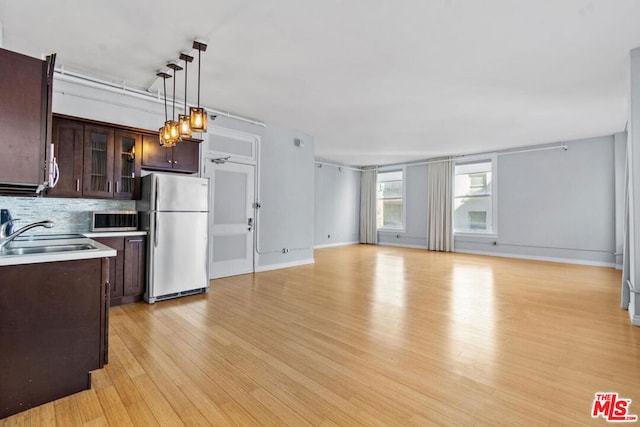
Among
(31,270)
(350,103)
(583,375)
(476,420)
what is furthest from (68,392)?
(350,103)

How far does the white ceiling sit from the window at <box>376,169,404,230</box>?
16.8 feet

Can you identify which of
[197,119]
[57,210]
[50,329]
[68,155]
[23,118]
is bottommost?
[50,329]

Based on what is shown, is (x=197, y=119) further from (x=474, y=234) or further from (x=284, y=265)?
(x=474, y=234)

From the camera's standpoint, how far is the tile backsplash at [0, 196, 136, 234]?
3406mm

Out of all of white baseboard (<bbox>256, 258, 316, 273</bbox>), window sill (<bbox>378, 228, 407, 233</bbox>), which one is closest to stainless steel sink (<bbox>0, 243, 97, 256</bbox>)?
white baseboard (<bbox>256, 258, 316, 273</bbox>)

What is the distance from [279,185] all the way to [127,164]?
8.96 feet

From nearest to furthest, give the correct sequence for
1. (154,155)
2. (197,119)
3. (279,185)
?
(197,119) < (154,155) < (279,185)

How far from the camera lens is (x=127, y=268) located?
3.79 m

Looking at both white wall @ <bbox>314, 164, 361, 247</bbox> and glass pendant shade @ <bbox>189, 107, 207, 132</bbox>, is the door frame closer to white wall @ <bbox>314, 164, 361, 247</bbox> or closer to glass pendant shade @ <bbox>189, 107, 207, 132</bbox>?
glass pendant shade @ <bbox>189, 107, 207, 132</bbox>

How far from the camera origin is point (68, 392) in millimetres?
1919

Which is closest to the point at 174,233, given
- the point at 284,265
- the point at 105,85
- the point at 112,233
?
the point at 112,233

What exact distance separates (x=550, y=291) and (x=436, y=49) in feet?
12.9

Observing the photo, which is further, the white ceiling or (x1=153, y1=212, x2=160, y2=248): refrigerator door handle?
(x1=153, y1=212, x2=160, y2=248): refrigerator door handle

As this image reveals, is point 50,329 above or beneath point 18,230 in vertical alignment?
beneath
